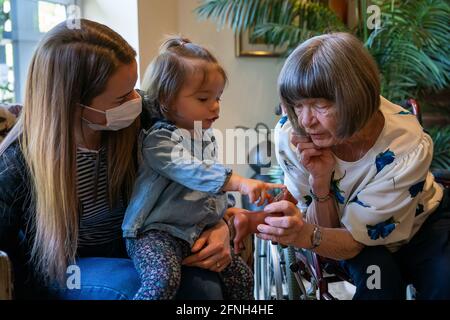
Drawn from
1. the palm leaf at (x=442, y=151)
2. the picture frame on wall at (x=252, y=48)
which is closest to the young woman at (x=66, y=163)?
the palm leaf at (x=442, y=151)

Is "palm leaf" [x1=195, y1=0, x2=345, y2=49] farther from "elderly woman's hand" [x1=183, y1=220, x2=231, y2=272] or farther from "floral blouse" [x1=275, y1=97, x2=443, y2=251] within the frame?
"elderly woman's hand" [x1=183, y1=220, x2=231, y2=272]

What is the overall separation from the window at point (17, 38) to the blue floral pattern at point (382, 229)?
1464 millimetres

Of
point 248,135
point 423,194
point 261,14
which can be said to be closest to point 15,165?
point 423,194

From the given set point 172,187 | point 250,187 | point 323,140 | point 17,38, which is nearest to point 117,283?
point 172,187

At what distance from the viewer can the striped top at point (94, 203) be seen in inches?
44.2

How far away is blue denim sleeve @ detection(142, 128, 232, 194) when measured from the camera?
1032 mm

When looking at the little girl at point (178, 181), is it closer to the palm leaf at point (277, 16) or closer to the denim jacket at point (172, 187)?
the denim jacket at point (172, 187)

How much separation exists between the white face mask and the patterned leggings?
25 centimetres

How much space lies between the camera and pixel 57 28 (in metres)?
1.06

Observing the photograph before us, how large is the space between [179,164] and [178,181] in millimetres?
43

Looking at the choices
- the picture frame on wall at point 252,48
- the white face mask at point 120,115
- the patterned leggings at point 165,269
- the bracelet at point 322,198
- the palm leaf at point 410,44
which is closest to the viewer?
the patterned leggings at point 165,269

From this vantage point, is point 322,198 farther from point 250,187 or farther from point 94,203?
point 94,203

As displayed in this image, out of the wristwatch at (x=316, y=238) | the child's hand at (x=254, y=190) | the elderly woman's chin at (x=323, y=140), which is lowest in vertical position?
the wristwatch at (x=316, y=238)

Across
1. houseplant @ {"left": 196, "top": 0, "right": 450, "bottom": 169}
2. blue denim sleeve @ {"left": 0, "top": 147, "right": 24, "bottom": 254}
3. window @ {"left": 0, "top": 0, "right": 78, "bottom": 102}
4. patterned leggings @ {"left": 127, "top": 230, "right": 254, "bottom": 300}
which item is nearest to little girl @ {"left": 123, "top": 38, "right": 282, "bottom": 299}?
patterned leggings @ {"left": 127, "top": 230, "right": 254, "bottom": 300}
